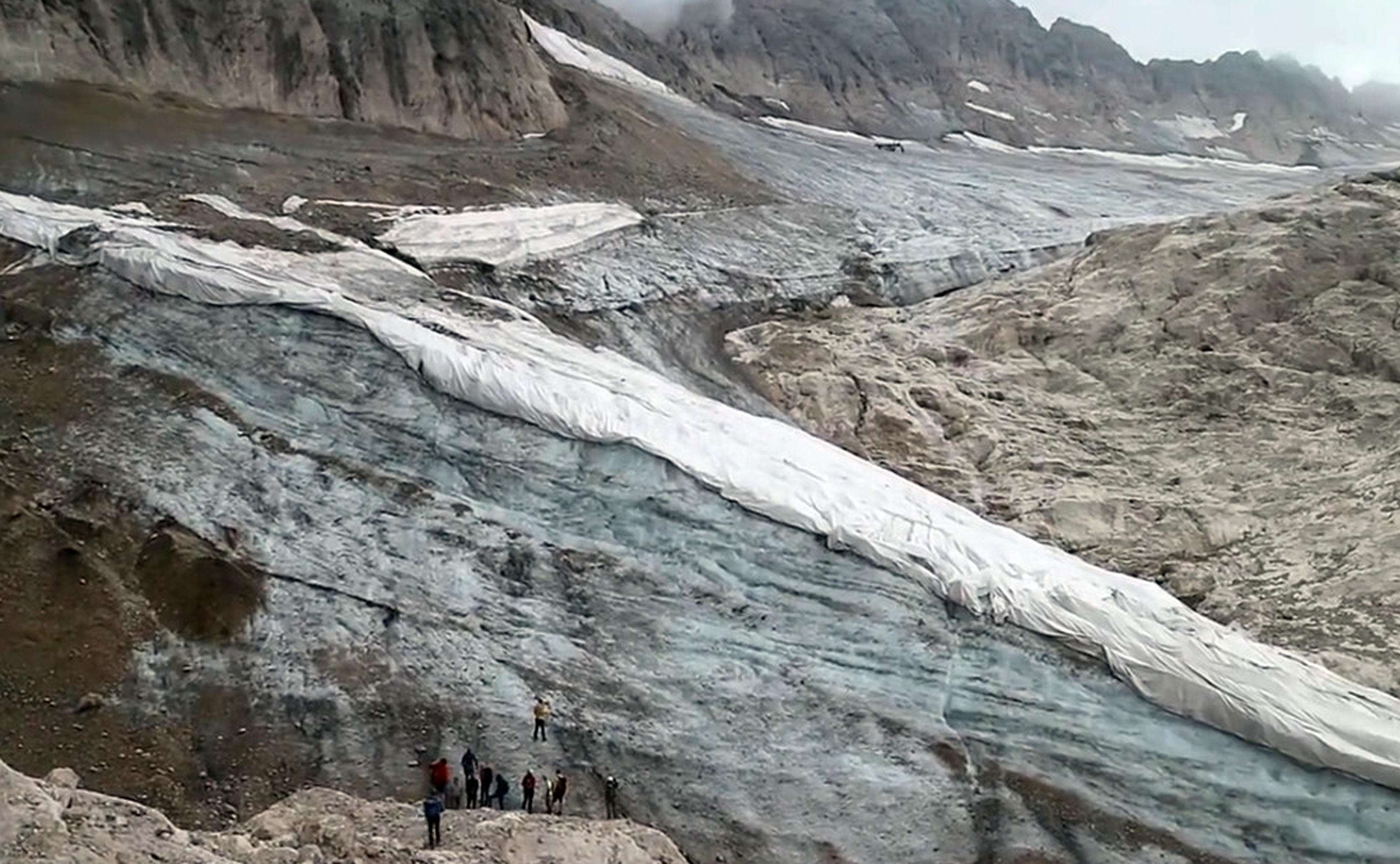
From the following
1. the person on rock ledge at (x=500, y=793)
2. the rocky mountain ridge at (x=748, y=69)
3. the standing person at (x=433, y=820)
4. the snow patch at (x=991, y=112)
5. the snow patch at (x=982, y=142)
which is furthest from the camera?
the snow patch at (x=991, y=112)

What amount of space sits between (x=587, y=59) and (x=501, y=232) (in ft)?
60.2

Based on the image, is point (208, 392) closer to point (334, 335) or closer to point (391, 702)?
point (334, 335)

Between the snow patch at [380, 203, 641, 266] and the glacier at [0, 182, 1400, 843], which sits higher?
the snow patch at [380, 203, 641, 266]

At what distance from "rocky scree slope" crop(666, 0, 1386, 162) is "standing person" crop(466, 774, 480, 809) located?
3454cm

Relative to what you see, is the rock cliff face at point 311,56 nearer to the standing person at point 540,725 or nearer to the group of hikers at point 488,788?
the standing person at point 540,725

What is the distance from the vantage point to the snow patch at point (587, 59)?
106ft

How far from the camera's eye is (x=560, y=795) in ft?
30.0

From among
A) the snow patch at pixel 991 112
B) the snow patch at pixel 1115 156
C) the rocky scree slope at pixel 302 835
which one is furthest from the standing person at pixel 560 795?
the snow patch at pixel 991 112

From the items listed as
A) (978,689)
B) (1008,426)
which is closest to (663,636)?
(978,689)

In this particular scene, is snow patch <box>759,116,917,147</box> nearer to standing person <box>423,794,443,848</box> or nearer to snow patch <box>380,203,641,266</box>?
snow patch <box>380,203,641,266</box>

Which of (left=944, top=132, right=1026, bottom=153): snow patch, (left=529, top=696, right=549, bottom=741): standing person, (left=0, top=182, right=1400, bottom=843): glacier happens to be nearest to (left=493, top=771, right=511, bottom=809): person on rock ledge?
(left=529, top=696, right=549, bottom=741): standing person

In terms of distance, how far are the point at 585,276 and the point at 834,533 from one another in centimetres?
762

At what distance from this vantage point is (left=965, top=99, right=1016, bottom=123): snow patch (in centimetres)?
5300

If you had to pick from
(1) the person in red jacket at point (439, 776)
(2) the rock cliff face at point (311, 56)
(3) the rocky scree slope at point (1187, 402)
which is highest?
(2) the rock cliff face at point (311, 56)
